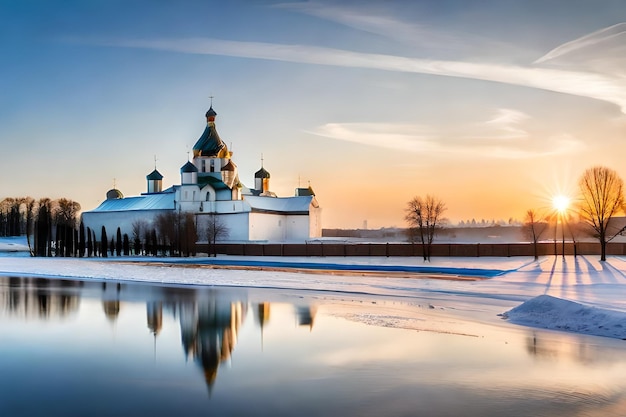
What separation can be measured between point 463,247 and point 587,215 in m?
11.0

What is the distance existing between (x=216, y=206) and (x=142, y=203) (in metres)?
12.6

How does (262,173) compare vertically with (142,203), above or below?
above

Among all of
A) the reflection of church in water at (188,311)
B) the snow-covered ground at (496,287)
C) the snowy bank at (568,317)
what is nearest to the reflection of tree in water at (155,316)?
the reflection of church in water at (188,311)

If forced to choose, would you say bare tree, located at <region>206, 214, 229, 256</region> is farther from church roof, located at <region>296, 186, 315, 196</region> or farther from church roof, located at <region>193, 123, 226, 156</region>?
church roof, located at <region>296, 186, 315, 196</region>

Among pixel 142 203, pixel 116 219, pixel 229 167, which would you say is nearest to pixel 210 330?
pixel 229 167

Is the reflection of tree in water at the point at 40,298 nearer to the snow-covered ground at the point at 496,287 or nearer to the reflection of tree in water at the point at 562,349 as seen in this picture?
the snow-covered ground at the point at 496,287

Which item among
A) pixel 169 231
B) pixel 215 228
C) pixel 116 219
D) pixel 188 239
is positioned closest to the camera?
pixel 188 239

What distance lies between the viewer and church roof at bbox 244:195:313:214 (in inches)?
3268

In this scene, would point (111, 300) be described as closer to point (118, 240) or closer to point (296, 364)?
point (296, 364)

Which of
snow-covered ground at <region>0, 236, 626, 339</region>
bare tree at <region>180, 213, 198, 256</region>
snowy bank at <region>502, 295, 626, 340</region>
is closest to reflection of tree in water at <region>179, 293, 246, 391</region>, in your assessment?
snow-covered ground at <region>0, 236, 626, 339</region>

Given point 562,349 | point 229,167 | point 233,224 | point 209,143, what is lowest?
point 562,349

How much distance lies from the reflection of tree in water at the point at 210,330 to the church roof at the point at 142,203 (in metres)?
63.9

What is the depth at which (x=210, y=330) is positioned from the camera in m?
14.9

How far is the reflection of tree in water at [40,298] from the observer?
18.5 m
